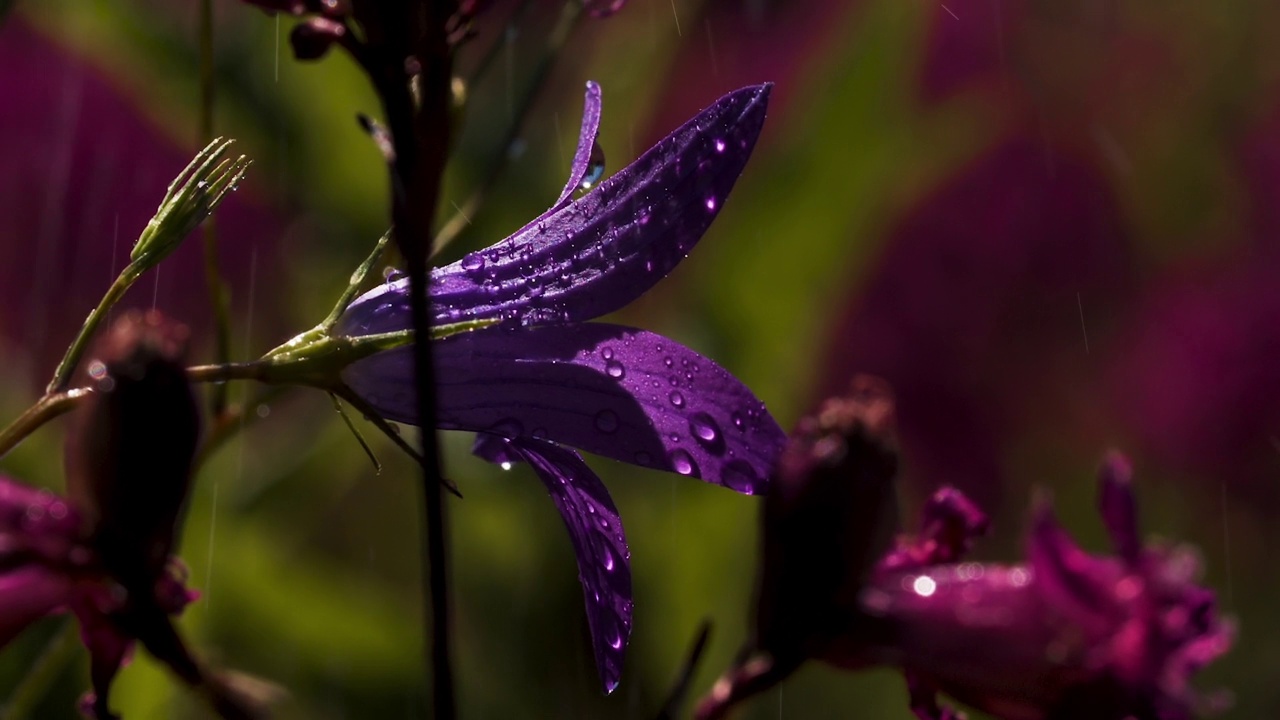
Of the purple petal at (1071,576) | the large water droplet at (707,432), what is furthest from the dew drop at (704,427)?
the purple petal at (1071,576)

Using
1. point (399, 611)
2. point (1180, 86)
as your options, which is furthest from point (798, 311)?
point (1180, 86)

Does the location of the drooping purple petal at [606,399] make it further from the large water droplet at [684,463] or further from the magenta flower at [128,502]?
the magenta flower at [128,502]

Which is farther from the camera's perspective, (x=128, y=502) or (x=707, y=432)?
(x=707, y=432)

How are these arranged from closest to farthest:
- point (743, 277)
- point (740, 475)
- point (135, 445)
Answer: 1. point (135, 445)
2. point (740, 475)
3. point (743, 277)

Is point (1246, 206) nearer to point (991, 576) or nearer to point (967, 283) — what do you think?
point (967, 283)

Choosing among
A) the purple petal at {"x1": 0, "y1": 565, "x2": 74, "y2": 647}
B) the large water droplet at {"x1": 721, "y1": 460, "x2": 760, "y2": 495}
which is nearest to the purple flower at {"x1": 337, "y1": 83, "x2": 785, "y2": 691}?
the large water droplet at {"x1": 721, "y1": 460, "x2": 760, "y2": 495}

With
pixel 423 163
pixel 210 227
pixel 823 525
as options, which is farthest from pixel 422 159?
pixel 210 227

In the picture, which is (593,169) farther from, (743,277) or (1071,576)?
(743,277)
